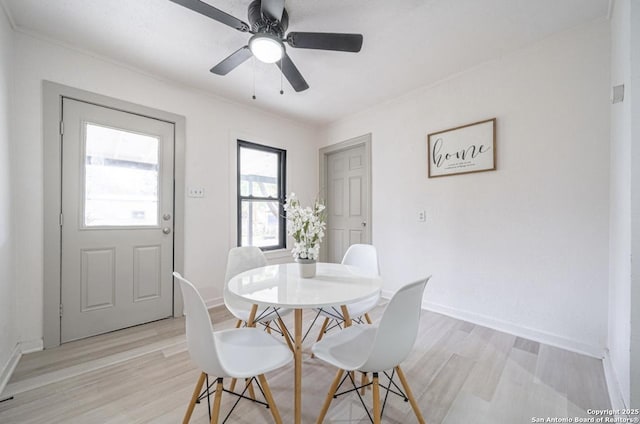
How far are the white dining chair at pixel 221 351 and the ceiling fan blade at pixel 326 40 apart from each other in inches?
61.5

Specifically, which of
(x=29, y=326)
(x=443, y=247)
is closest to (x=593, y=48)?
(x=443, y=247)

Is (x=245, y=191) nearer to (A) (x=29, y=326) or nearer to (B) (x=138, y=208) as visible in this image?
(B) (x=138, y=208)

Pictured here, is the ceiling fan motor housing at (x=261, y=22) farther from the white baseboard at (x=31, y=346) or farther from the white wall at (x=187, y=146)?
the white baseboard at (x=31, y=346)

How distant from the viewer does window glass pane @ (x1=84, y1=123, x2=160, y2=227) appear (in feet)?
7.46

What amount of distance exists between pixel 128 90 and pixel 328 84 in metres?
1.97

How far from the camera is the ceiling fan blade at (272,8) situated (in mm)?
1425

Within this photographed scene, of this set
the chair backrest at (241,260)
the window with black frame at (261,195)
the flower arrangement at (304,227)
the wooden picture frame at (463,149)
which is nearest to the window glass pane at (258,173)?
the window with black frame at (261,195)

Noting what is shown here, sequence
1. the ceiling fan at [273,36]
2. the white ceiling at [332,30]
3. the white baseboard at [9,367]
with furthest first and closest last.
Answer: the white ceiling at [332,30] → the white baseboard at [9,367] → the ceiling fan at [273,36]

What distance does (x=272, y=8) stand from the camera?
146 cm

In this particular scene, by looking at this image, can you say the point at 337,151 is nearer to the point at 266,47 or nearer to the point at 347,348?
the point at 266,47

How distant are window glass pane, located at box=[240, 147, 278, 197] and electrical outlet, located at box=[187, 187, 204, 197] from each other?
0.56 m

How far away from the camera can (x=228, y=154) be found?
3125 mm

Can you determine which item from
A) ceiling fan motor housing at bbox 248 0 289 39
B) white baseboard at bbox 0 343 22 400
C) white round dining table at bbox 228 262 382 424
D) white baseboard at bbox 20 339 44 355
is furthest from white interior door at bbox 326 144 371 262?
white baseboard at bbox 0 343 22 400

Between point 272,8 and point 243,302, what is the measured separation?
1914 mm
